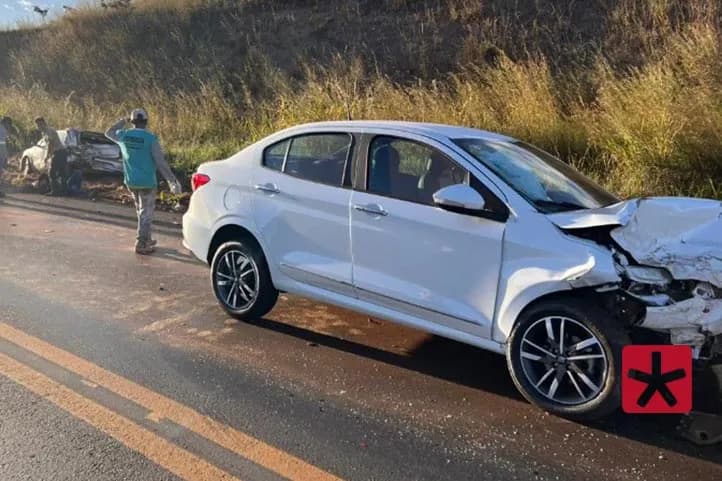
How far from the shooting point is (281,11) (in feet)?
72.1

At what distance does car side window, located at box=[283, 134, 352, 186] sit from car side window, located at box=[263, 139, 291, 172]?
54mm

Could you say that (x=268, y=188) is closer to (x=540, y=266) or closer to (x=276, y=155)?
(x=276, y=155)

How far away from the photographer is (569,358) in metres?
3.77

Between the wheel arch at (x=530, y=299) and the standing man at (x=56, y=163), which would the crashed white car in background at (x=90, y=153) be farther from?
the wheel arch at (x=530, y=299)

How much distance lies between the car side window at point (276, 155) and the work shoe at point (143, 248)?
331 centimetres

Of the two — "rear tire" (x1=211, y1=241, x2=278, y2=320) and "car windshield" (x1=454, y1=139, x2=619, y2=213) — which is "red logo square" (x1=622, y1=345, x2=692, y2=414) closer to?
"car windshield" (x1=454, y1=139, x2=619, y2=213)

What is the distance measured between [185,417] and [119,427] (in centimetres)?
35

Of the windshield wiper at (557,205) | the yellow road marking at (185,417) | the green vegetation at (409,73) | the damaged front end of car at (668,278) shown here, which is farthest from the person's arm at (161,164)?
the damaged front end of car at (668,278)

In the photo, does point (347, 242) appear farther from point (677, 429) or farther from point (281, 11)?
point (281, 11)

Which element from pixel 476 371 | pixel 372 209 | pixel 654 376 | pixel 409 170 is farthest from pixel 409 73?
pixel 654 376

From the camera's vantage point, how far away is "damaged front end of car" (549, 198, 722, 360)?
3477 millimetres

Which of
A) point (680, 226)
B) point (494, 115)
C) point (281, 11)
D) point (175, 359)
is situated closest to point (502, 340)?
point (680, 226)

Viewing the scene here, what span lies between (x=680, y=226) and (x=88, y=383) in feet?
12.0

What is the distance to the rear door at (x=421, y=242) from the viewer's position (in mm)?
4059
